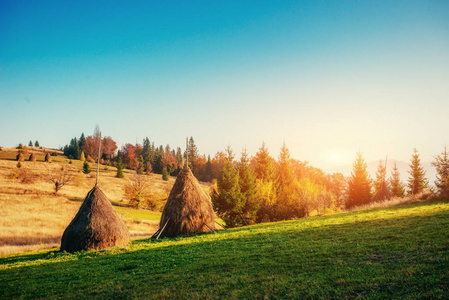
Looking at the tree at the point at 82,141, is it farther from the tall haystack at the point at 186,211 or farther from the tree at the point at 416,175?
the tree at the point at 416,175

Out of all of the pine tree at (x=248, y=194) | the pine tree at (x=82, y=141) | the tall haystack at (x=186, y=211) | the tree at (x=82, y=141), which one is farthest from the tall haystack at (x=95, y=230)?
the tree at (x=82, y=141)

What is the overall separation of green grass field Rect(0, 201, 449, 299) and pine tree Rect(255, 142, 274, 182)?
19942 mm

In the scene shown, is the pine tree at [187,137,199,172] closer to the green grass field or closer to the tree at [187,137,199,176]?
the tree at [187,137,199,176]

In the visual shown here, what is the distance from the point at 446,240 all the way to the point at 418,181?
4746cm

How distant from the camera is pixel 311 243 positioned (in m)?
11.0

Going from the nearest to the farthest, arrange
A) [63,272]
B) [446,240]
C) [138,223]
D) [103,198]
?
[446,240], [63,272], [103,198], [138,223]

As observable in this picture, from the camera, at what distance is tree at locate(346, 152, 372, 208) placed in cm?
4188

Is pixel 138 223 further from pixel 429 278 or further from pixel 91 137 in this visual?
pixel 91 137

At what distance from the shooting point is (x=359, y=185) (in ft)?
138

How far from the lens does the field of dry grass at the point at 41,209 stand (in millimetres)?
27041

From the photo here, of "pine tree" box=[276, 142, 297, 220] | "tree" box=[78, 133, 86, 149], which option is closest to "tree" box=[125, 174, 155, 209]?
"pine tree" box=[276, 142, 297, 220]

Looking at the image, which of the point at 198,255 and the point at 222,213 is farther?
the point at 222,213

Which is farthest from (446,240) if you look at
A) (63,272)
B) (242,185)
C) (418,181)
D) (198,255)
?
(418,181)

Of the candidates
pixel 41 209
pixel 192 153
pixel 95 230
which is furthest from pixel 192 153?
pixel 95 230
